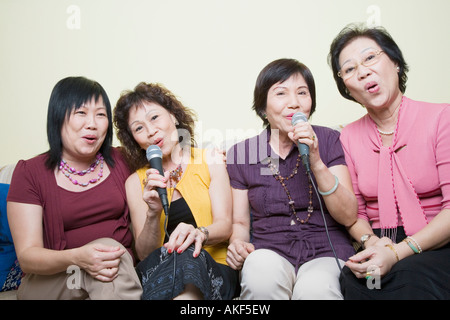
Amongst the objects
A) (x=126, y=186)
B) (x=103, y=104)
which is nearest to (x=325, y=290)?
(x=126, y=186)

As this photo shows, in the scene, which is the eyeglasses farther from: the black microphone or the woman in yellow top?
the black microphone

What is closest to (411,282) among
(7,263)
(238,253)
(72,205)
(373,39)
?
(238,253)

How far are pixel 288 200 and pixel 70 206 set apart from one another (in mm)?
762

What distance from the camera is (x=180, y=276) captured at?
1070mm

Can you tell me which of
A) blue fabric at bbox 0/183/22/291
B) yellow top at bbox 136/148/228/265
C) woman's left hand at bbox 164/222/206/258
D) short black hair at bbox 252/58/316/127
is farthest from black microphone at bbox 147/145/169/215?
blue fabric at bbox 0/183/22/291

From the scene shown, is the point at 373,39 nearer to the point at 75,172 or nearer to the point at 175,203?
the point at 175,203

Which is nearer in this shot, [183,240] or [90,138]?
[183,240]

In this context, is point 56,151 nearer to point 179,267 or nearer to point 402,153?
point 179,267

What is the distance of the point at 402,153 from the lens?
4.25 feet

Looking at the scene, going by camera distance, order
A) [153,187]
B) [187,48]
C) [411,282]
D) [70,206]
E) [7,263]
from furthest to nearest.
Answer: [187,48], [7,263], [70,206], [153,187], [411,282]

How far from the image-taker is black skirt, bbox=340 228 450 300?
958mm

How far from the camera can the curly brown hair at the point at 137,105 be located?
4.98 ft

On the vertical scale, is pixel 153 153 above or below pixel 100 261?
above

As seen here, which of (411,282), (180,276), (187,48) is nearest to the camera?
(411,282)
